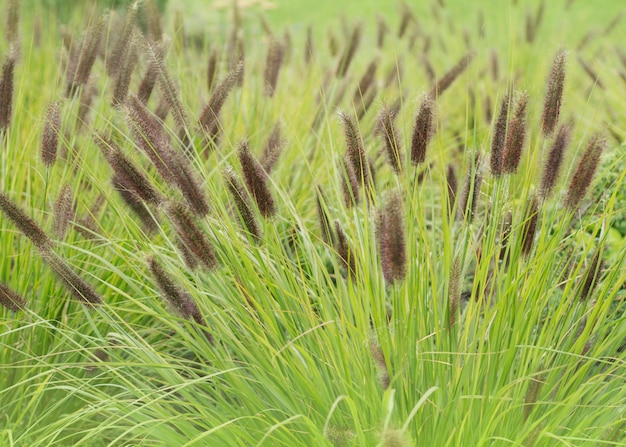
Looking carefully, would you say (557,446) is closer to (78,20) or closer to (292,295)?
(292,295)

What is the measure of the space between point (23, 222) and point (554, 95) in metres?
1.32

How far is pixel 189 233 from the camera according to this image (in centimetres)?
186

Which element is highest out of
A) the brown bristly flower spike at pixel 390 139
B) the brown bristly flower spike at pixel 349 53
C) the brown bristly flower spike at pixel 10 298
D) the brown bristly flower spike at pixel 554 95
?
the brown bristly flower spike at pixel 554 95

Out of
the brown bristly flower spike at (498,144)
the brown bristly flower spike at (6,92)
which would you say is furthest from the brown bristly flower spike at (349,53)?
the brown bristly flower spike at (498,144)

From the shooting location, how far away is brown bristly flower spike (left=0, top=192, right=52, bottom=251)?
6.18ft

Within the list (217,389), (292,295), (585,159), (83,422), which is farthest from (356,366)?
(83,422)

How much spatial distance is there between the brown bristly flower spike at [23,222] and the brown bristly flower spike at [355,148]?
0.75 metres

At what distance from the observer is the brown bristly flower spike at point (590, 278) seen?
2.09m

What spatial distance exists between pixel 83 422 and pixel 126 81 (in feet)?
3.41

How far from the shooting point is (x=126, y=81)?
2.62 meters

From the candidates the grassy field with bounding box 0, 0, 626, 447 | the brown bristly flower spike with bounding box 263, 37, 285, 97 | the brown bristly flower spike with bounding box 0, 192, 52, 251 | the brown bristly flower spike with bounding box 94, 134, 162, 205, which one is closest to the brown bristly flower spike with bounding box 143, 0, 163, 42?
the brown bristly flower spike with bounding box 263, 37, 285, 97

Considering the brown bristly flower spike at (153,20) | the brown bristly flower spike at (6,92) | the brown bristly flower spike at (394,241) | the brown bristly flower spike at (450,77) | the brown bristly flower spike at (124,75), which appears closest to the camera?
the brown bristly flower spike at (394,241)

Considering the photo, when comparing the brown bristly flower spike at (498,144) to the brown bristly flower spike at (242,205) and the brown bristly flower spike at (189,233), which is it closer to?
the brown bristly flower spike at (242,205)

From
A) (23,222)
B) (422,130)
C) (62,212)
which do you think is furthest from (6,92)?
(422,130)
